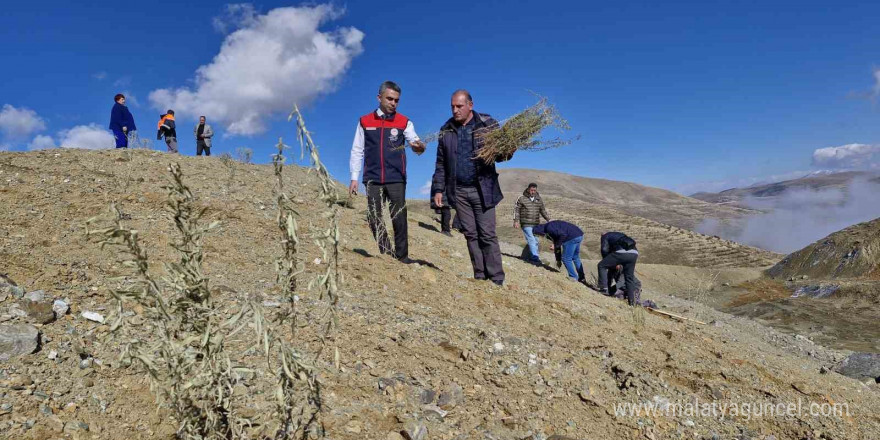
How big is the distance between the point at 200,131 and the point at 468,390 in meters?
Answer: 12.6

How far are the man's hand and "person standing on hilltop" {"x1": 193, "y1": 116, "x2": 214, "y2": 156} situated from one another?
9.90 metres

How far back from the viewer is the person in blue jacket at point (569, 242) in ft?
28.0

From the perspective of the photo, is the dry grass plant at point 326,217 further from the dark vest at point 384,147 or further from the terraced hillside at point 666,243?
the terraced hillside at point 666,243

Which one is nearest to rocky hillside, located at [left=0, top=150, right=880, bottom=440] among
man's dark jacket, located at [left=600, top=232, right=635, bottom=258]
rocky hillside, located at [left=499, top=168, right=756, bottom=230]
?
man's dark jacket, located at [left=600, top=232, right=635, bottom=258]

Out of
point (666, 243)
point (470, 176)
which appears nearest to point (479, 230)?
point (470, 176)

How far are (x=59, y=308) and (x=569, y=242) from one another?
7485 mm

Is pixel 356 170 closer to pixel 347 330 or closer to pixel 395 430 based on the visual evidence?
pixel 347 330

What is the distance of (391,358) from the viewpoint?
2615 mm

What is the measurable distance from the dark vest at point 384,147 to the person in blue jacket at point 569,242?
4.59 metres

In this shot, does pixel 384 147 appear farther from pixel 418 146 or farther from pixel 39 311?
pixel 39 311

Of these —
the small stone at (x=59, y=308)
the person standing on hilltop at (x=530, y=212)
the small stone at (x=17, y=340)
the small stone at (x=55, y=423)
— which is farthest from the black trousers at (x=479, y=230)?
the person standing on hilltop at (x=530, y=212)

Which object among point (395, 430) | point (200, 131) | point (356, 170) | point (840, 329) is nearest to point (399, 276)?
point (356, 170)

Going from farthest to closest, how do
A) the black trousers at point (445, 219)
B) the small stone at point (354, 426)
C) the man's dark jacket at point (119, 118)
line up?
the black trousers at point (445, 219) → the man's dark jacket at point (119, 118) → the small stone at point (354, 426)

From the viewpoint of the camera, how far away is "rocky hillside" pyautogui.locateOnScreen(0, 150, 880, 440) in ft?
6.49
